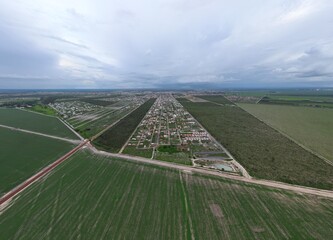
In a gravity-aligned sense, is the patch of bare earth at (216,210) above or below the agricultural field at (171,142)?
above

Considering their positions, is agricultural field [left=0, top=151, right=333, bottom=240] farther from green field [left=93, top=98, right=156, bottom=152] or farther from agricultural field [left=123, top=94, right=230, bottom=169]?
green field [left=93, top=98, right=156, bottom=152]

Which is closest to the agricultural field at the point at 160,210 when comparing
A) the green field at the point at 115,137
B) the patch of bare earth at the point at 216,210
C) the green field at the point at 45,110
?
the patch of bare earth at the point at 216,210

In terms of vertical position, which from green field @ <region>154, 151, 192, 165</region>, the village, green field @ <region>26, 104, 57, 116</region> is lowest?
green field @ <region>26, 104, 57, 116</region>

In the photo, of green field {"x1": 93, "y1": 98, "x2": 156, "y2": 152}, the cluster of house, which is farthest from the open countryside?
the cluster of house

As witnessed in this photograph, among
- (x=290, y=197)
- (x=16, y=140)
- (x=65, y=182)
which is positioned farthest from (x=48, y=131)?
(x=290, y=197)

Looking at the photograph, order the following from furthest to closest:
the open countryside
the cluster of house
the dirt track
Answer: the cluster of house < the dirt track < the open countryside

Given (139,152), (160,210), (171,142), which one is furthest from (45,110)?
(160,210)

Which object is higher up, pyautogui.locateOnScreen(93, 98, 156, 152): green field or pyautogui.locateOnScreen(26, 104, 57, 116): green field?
pyautogui.locateOnScreen(93, 98, 156, 152): green field

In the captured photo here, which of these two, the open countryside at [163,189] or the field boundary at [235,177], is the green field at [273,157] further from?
the field boundary at [235,177]
